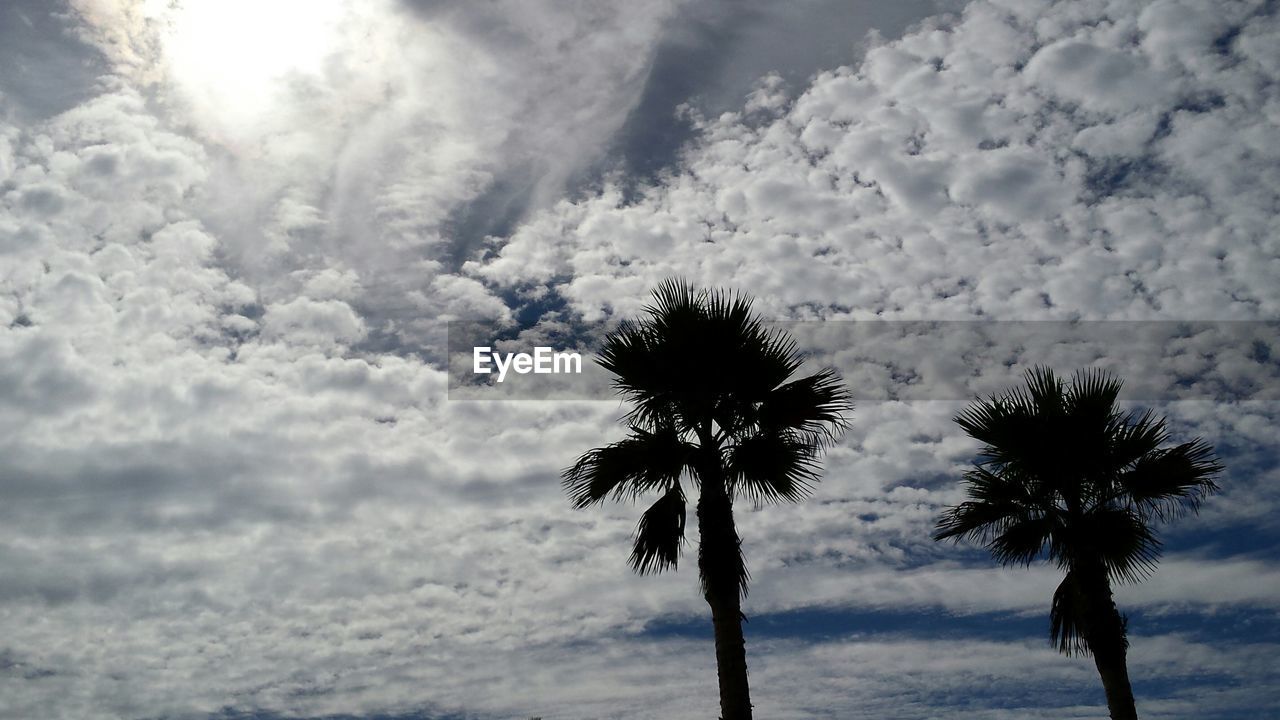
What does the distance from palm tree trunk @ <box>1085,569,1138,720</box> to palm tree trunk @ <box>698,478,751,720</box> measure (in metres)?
6.20

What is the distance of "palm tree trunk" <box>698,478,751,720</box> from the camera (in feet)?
47.2

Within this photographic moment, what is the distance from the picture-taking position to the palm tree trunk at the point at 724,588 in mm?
14383

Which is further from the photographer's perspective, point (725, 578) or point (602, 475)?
point (602, 475)

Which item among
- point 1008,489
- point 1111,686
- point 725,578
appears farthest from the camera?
point 1008,489

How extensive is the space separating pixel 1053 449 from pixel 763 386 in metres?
5.35

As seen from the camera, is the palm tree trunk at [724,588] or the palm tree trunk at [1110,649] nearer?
the palm tree trunk at [724,588]

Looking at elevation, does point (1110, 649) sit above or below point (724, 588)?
below

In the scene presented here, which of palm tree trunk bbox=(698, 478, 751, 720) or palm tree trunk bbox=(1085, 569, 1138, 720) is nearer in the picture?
palm tree trunk bbox=(698, 478, 751, 720)

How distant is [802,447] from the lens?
54.4 feet

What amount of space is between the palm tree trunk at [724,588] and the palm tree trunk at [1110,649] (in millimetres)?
6204

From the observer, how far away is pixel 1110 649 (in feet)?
53.8

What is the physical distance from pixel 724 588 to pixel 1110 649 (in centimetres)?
668

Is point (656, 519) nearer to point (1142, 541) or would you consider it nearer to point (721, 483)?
point (721, 483)

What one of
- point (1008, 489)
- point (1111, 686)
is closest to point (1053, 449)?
point (1008, 489)
